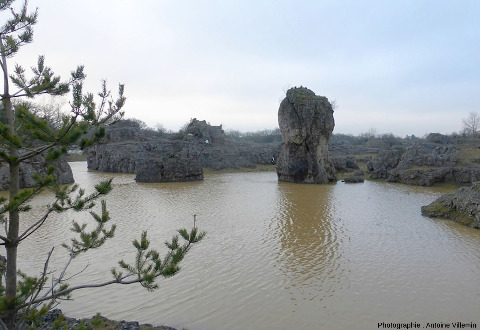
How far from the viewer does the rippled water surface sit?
23.1 ft

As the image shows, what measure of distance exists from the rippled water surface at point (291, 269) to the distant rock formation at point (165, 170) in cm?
1456

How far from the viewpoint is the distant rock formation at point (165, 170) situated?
32.9 m

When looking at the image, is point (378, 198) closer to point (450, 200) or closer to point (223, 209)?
point (450, 200)

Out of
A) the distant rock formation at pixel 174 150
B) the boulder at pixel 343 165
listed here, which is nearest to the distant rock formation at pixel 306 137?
the boulder at pixel 343 165

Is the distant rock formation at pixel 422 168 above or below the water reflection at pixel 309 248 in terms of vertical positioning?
above

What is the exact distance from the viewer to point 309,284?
859 cm

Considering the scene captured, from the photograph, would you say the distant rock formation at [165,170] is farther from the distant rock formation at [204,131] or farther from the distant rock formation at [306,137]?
the distant rock formation at [204,131]

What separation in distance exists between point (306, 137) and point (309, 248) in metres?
23.7

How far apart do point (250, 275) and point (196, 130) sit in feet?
156

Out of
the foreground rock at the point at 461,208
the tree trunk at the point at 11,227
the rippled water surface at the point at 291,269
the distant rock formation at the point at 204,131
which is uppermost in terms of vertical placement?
the distant rock formation at the point at 204,131

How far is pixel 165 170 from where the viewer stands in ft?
109

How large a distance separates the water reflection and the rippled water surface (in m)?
0.03

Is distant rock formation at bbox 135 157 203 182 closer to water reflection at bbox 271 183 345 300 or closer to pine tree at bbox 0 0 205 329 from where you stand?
water reflection at bbox 271 183 345 300

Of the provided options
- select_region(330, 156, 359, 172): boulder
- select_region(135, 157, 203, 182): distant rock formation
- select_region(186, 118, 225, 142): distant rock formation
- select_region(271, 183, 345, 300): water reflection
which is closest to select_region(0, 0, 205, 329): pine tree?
select_region(271, 183, 345, 300): water reflection
